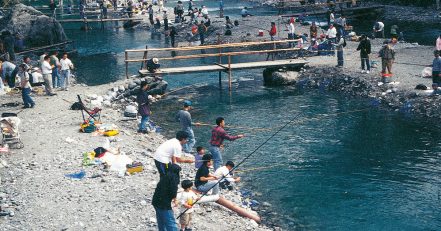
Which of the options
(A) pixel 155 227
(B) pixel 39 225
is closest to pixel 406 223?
(A) pixel 155 227

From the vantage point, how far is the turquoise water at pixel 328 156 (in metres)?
13.9

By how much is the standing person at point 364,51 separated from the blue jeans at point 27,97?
602 inches

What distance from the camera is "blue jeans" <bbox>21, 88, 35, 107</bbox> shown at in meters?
21.5

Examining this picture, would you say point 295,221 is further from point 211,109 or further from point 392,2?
point 392,2

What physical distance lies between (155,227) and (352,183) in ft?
22.6

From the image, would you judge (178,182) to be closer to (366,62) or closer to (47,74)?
(47,74)

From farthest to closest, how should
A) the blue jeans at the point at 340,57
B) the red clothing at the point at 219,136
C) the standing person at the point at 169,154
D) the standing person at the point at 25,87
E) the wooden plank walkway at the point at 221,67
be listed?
the wooden plank walkway at the point at 221,67 < the blue jeans at the point at 340,57 < the standing person at the point at 25,87 < the red clothing at the point at 219,136 < the standing person at the point at 169,154

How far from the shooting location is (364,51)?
26.1m

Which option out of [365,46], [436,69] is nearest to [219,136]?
[436,69]

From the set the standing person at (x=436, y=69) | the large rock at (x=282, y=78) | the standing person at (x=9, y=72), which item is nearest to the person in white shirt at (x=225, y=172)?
the standing person at (x=436, y=69)

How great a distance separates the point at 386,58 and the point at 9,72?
57.5 ft

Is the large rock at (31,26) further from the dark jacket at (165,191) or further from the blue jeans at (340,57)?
the dark jacket at (165,191)

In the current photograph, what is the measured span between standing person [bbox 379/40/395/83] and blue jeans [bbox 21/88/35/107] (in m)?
15.6

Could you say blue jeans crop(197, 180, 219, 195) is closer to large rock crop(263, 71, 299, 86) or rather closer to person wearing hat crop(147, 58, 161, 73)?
person wearing hat crop(147, 58, 161, 73)
